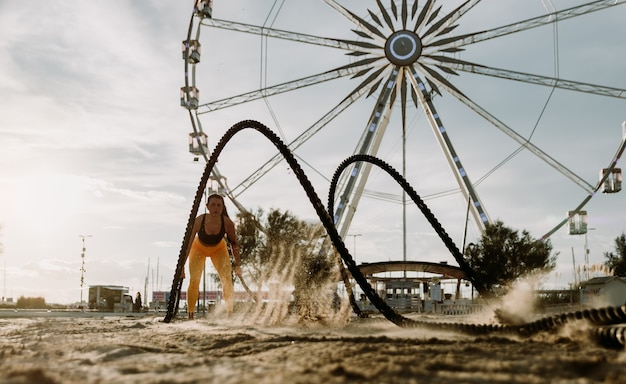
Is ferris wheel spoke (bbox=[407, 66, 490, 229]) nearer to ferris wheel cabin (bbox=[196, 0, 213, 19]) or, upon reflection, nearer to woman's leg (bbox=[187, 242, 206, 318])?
ferris wheel cabin (bbox=[196, 0, 213, 19])

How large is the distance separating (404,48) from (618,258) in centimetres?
4674

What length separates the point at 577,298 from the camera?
47406 millimetres

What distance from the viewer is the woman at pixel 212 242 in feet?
47.2

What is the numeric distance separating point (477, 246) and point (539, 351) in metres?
39.2

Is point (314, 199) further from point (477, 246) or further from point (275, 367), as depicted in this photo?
point (477, 246)

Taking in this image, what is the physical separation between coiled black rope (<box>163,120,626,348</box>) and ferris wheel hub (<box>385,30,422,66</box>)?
53.5ft

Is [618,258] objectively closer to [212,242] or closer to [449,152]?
[449,152]

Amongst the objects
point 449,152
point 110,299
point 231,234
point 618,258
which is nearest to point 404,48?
point 449,152

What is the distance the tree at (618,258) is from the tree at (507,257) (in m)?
28.0

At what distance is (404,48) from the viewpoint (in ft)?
109

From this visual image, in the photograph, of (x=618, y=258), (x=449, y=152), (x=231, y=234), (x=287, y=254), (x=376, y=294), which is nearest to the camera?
(x=376, y=294)

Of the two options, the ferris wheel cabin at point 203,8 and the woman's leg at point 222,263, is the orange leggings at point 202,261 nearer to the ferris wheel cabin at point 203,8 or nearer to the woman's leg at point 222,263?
the woman's leg at point 222,263

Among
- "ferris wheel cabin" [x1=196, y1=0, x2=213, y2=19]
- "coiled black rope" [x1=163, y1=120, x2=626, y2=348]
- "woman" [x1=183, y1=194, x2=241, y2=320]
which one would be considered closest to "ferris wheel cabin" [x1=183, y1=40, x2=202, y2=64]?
"ferris wheel cabin" [x1=196, y1=0, x2=213, y2=19]

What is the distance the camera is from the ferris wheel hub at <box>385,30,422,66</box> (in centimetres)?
3284
